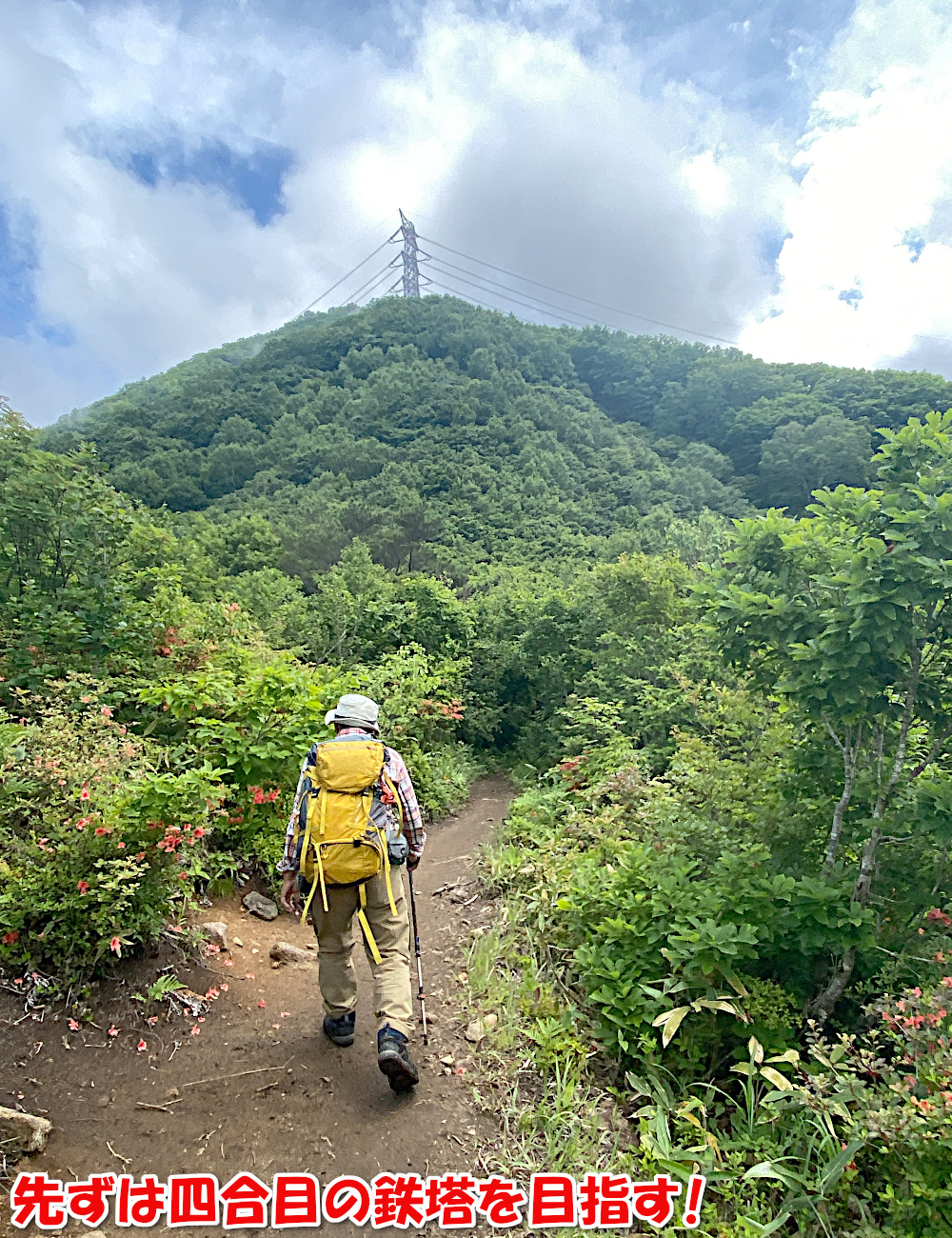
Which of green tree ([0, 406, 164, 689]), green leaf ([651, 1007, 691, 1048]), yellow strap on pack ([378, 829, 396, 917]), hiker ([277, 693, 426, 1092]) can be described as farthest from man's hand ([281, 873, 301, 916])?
green tree ([0, 406, 164, 689])

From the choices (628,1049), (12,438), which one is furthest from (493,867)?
(12,438)

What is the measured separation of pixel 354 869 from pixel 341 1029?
999 mm

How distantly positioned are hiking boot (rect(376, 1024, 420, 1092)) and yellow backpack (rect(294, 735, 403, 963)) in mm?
339

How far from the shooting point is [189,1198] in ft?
8.25

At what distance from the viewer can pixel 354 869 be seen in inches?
123

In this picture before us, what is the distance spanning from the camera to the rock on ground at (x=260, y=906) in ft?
15.6

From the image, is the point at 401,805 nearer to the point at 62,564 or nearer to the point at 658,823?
the point at 658,823

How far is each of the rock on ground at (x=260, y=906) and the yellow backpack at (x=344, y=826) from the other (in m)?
1.84

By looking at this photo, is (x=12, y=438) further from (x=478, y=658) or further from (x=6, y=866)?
(x=478, y=658)

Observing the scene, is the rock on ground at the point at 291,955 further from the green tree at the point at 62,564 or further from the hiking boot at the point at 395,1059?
the green tree at the point at 62,564

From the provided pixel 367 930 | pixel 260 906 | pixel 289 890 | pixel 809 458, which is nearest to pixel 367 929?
pixel 367 930

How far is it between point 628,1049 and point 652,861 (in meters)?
1.17

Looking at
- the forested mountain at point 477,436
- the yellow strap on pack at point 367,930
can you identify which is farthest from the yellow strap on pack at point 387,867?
the forested mountain at point 477,436

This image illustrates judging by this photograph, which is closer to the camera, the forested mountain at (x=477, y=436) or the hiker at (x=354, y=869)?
the hiker at (x=354, y=869)
